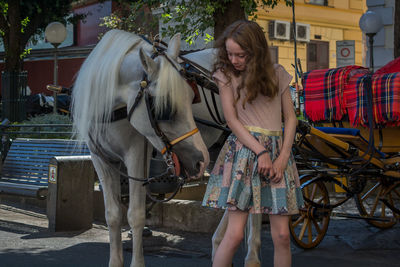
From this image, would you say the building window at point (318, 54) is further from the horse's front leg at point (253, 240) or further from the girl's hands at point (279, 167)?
the girl's hands at point (279, 167)

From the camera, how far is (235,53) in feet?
13.0

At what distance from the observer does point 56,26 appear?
18.1 m

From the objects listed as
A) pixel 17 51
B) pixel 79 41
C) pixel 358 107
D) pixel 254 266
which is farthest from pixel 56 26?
pixel 79 41

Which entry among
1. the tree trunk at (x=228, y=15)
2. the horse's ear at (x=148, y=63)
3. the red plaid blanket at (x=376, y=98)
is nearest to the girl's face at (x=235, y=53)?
the horse's ear at (x=148, y=63)

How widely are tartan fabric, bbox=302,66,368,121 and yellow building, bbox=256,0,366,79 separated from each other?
754 inches

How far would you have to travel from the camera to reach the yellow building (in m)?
26.5

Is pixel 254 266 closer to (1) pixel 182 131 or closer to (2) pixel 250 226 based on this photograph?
(2) pixel 250 226

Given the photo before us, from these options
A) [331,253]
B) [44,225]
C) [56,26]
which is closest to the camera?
[331,253]

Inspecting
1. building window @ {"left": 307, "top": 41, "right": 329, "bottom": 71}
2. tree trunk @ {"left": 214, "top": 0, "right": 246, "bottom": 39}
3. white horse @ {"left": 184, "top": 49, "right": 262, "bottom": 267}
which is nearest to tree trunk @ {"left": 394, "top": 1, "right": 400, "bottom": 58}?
tree trunk @ {"left": 214, "top": 0, "right": 246, "bottom": 39}

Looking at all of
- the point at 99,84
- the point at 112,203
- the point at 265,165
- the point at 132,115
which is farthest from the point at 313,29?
the point at 265,165

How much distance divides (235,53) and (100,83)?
1189 mm

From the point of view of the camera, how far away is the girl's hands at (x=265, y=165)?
3.92 m

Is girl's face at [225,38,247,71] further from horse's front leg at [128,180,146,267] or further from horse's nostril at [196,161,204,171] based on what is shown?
horse's front leg at [128,180,146,267]

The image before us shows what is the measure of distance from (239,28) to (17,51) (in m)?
16.1
